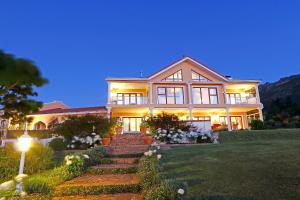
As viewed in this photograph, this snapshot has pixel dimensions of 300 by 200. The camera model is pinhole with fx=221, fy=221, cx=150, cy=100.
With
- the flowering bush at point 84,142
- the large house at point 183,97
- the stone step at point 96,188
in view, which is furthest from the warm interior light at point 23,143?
the large house at point 183,97

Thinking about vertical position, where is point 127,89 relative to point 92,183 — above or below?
above

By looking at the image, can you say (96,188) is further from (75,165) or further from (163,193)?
(163,193)

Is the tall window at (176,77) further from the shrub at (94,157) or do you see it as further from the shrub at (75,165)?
the shrub at (75,165)

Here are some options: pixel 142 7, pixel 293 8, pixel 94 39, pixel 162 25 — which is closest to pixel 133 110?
pixel 162 25

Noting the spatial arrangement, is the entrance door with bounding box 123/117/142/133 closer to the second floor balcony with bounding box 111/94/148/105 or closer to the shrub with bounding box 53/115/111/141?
the second floor balcony with bounding box 111/94/148/105

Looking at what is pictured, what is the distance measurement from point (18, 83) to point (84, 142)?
1298cm

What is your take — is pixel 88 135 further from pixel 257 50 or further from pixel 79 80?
pixel 79 80

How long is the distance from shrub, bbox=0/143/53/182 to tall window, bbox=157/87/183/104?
54.9 ft

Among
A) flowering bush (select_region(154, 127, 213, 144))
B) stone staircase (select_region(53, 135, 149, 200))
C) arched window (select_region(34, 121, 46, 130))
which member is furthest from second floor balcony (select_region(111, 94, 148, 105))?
stone staircase (select_region(53, 135, 149, 200))

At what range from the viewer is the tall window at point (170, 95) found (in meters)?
24.7

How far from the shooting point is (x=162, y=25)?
75.4m

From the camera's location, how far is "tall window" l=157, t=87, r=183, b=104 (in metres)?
24.7

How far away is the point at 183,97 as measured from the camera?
982 inches

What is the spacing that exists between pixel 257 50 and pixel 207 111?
Result: 114221mm
